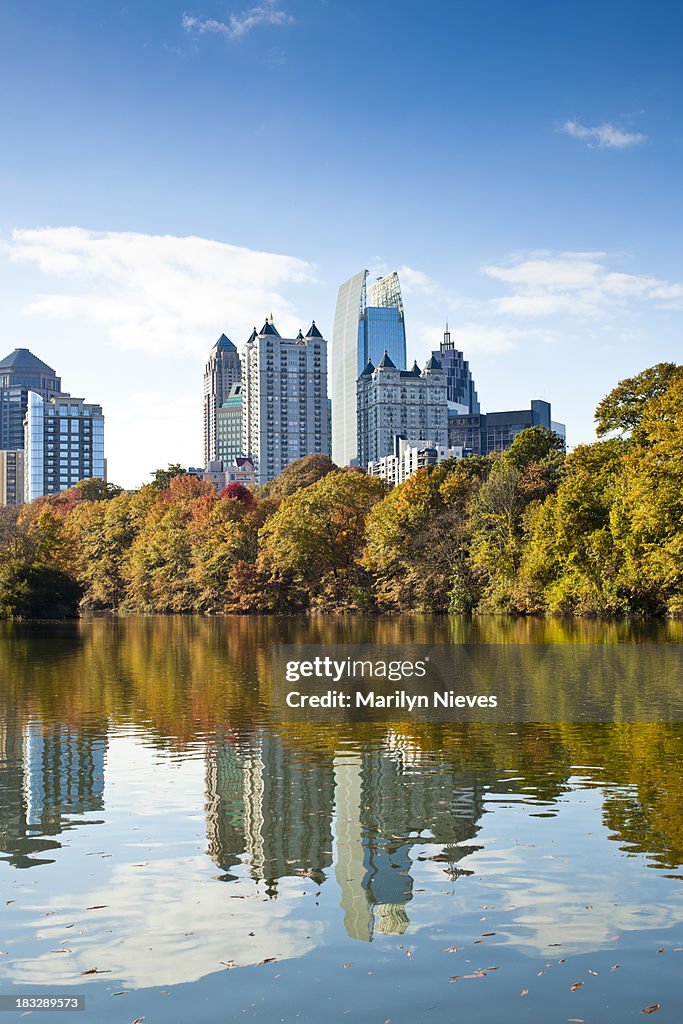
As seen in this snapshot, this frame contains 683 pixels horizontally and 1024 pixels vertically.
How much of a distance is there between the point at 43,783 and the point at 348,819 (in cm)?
526

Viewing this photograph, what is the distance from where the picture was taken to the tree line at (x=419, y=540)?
2157 inches

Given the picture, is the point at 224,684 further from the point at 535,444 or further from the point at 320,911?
the point at 535,444

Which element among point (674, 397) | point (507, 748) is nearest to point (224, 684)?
point (507, 748)

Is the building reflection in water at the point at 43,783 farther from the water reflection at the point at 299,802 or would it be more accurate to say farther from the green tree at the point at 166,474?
the green tree at the point at 166,474

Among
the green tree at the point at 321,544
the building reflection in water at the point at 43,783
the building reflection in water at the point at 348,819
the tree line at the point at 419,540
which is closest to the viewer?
the building reflection in water at the point at 348,819

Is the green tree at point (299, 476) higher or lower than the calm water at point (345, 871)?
higher

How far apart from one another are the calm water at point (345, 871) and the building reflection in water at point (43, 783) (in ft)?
0.21

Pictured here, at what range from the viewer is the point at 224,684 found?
1126 inches

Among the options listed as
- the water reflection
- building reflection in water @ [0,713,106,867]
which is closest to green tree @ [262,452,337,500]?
the water reflection

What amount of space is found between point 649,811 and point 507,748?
15.9ft

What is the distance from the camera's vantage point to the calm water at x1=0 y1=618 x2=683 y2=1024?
780cm

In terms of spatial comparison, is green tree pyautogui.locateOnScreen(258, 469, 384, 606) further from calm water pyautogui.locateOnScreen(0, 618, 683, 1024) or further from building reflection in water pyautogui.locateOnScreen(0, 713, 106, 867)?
calm water pyautogui.locateOnScreen(0, 618, 683, 1024)

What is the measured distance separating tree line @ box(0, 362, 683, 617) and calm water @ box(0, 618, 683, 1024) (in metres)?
34.9

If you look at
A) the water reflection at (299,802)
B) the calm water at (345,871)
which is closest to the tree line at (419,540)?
the water reflection at (299,802)
